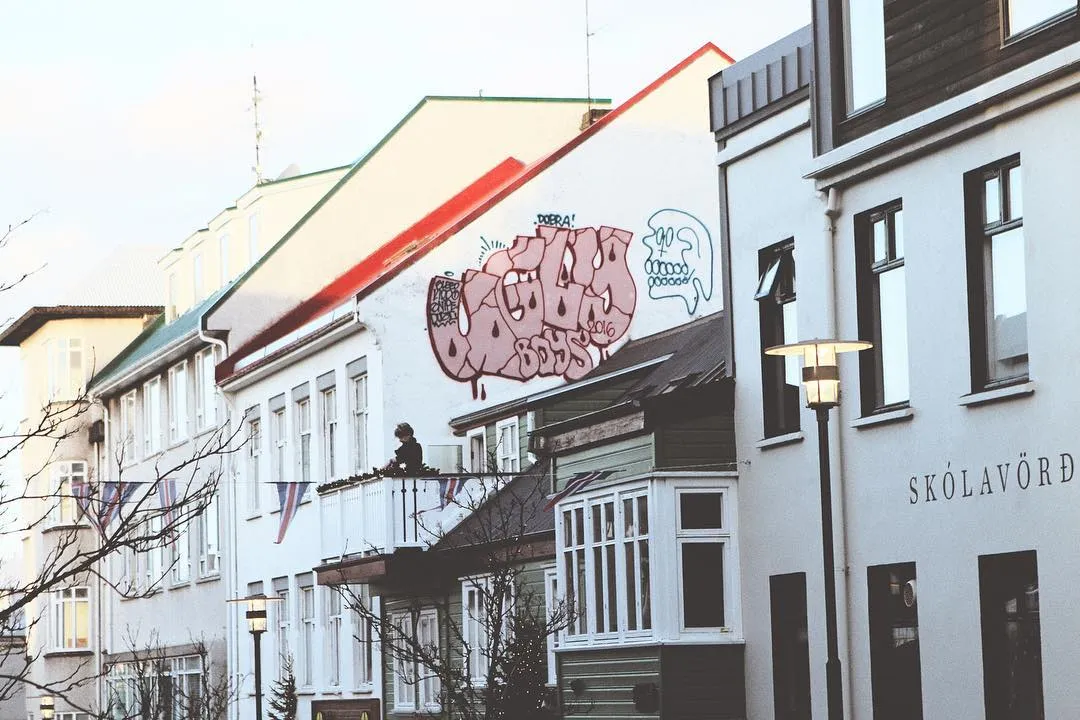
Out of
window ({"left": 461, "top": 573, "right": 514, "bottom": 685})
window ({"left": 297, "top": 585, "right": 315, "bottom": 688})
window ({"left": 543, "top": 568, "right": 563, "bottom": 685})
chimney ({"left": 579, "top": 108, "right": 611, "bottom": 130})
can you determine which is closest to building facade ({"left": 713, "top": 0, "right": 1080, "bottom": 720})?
window ({"left": 543, "top": 568, "right": 563, "bottom": 685})

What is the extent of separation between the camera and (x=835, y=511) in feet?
68.9

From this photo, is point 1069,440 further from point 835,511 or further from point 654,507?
point 654,507

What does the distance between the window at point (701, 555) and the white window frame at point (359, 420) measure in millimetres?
15702

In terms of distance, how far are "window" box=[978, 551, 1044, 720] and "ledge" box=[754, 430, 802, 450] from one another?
3.64 meters

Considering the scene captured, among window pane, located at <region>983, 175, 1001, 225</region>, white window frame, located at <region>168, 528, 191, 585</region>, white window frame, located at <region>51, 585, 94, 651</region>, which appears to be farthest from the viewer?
white window frame, located at <region>51, 585, 94, 651</region>

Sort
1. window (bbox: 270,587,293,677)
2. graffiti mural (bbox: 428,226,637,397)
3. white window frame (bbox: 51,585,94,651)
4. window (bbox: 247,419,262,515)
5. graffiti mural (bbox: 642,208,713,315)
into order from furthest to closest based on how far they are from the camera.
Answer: white window frame (bbox: 51,585,94,651), window (bbox: 247,419,262,515), window (bbox: 270,587,293,677), graffiti mural (bbox: 642,208,713,315), graffiti mural (bbox: 428,226,637,397)

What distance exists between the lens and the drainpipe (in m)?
20.8

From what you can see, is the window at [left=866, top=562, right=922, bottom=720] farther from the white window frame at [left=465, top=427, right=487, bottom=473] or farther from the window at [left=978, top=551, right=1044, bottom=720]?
the white window frame at [left=465, top=427, right=487, bottom=473]

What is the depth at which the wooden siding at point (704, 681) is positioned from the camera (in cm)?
2294

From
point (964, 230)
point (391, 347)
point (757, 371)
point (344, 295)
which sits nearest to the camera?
point (964, 230)

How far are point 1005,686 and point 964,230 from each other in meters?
4.00

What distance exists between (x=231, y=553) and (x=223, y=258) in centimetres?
829

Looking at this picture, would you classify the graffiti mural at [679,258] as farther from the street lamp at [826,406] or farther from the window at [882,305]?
the street lamp at [826,406]

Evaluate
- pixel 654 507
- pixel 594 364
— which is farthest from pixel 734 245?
pixel 594 364
